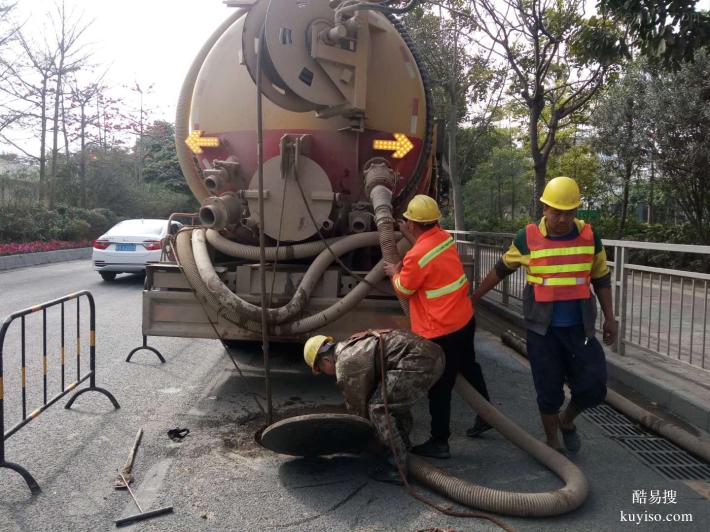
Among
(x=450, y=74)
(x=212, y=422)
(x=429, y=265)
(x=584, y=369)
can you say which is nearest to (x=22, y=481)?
(x=212, y=422)

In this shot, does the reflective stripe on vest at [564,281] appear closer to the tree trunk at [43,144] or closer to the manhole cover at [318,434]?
the manhole cover at [318,434]

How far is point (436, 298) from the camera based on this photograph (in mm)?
3789

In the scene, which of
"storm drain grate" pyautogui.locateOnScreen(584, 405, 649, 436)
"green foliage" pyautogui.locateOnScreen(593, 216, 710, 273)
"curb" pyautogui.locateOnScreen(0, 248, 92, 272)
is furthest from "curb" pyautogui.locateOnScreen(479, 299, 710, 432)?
"curb" pyautogui.locateOnScreen(0, 248, 92, 272)

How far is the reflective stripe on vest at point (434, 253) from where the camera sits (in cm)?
Answer: 370

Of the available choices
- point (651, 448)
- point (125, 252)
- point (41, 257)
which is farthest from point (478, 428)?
point (41, 257)

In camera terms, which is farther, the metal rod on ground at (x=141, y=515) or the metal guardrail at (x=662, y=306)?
the metal guardrail at (x=662, y=306)

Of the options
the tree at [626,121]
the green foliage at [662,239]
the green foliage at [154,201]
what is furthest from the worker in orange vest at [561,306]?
the green foliage at [154,201]

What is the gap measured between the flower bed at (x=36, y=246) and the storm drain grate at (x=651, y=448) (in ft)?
51.7

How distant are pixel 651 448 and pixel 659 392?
1086 mm

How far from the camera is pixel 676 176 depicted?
48.5 feet

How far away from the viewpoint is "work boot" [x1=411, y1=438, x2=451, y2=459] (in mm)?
3820

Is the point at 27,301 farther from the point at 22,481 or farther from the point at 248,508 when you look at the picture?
the point at 248,508

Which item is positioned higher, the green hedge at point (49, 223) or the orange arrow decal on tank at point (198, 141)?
the orange arrow decal on tank at point (198, 141)

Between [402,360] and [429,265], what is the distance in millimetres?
608
